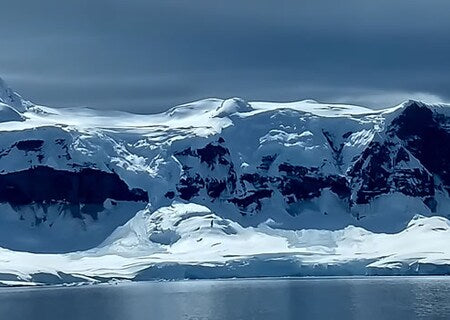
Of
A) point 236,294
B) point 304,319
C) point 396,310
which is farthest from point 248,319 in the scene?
point 236,294

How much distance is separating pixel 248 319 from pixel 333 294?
6049 cm

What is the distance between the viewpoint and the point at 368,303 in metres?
156

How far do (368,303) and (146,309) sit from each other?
1370 inches

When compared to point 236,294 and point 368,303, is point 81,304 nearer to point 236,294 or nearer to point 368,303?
point 236,294

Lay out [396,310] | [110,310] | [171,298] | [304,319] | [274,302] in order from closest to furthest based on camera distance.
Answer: [304,319] → [396,310] → [110,310] → [274,302] → [171,298]

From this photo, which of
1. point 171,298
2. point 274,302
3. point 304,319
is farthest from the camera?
point 171,298

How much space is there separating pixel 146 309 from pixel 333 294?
4675 cm

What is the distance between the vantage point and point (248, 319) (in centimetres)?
13000

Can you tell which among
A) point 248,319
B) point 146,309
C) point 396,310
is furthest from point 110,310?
point 396,310

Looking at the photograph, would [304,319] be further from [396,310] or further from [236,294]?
[236,294]

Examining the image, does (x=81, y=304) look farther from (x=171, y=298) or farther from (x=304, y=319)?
(x=304, y=319)

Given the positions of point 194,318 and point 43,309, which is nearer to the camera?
point 194,318

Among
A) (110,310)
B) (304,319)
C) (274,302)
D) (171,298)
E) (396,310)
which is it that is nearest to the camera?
(304,319)

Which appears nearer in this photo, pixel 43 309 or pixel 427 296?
pixel 43 309
